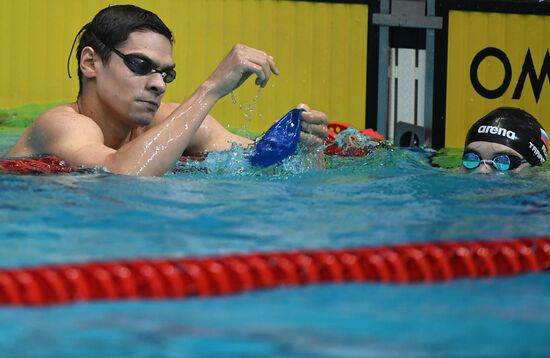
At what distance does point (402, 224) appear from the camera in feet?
9.34

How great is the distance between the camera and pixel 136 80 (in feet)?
12.5

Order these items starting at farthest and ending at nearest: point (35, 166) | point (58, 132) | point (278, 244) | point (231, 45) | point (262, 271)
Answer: point (231, 45) < point (58, 132) < point (35, 166) < point (278, 244) < point (262, 271)

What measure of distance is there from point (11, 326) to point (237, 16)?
4.51m

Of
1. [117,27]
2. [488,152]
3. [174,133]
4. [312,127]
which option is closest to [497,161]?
[488,152]

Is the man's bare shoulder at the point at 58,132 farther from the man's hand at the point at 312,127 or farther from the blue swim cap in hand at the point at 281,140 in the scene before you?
the man's hand at the point at 312,127

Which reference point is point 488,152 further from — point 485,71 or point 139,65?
point 485,71

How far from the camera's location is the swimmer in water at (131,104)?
3.50 m

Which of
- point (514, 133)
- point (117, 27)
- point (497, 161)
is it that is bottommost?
point (497, 161)

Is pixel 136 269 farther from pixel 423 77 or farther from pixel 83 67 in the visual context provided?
pixel 423 77

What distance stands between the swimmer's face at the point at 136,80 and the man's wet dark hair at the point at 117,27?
0.09 ft

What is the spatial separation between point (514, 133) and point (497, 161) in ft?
0.69

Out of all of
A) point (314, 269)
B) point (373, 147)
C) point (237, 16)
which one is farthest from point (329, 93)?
point (314, 269)

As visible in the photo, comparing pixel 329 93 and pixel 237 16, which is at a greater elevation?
pixel 237 16

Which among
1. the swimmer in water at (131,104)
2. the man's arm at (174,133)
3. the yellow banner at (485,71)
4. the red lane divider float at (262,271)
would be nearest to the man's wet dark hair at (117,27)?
the swimmer in water at (131,104)
